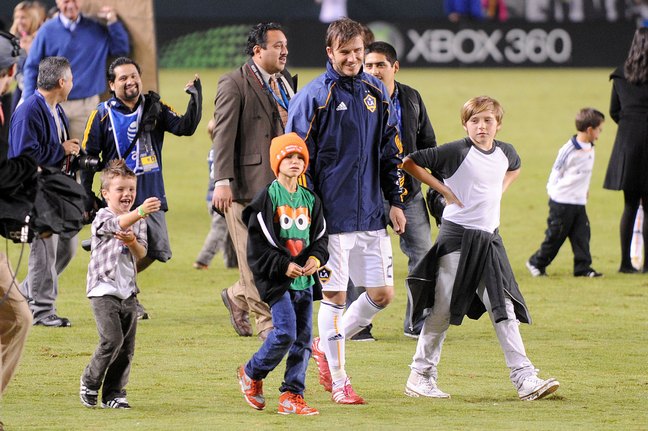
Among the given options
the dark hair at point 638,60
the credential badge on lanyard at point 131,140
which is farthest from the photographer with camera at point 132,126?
the dark hair at point 638,60

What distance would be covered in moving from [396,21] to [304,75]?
163 inches

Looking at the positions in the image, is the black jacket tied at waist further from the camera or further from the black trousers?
the black trousers

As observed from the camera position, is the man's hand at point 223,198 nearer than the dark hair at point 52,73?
Yes

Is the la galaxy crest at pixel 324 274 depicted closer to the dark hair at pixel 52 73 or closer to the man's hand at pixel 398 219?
the man's hand at pixel 398 219

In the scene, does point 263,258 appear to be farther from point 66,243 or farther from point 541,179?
point 541,179

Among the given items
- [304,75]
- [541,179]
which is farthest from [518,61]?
[541,179]

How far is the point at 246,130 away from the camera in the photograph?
962 cm

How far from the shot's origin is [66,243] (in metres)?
11.1

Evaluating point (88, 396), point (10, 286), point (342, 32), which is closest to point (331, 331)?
point (88, 396)

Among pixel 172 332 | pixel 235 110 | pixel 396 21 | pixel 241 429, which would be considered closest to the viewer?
pixel 241 429

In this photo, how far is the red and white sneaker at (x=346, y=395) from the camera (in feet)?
25.7

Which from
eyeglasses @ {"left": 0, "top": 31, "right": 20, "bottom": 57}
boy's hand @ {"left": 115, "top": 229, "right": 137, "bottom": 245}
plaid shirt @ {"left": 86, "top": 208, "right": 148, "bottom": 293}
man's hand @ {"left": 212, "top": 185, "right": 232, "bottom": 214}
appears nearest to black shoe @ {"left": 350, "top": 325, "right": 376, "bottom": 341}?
man's hand @ {"left": 212, "top": 185, "right": 232, "bottom": 214}

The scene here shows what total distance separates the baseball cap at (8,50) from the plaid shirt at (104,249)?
3.77 ft

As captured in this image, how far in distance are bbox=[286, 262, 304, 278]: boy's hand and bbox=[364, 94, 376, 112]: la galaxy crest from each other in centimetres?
→ 120
